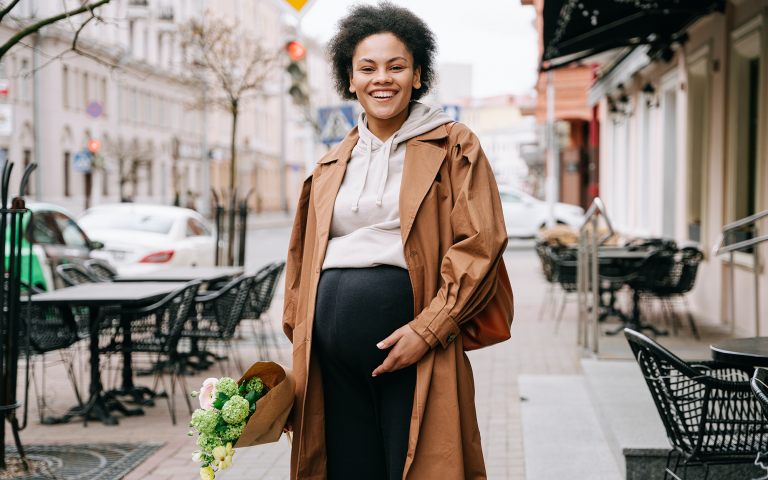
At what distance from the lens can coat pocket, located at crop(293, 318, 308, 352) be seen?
2486mm

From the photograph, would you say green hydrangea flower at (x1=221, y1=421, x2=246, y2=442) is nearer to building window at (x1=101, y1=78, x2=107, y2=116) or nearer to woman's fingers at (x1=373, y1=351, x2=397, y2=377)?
woman's fingers at (x1=373, y1=351, x2=397, y2=377)

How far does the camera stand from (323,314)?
244 cm

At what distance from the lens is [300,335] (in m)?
2.50

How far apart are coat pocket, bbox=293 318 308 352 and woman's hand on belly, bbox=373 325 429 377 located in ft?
0.92

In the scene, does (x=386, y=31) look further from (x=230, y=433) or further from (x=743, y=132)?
(x=743, y=132)

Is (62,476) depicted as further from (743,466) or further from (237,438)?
(743,466)

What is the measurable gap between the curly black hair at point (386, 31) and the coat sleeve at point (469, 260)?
0.40 m

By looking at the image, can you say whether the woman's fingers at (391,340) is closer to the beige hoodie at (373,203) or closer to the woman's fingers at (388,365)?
the woman's fingers at (388,365)

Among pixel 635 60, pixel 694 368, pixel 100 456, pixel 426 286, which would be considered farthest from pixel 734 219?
pixel 426 286

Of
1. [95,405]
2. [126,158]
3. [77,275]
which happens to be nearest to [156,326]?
[95,405]

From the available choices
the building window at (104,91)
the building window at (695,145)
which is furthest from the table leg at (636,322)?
the building window at (104,91)

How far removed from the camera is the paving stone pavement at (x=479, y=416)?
4656 mm

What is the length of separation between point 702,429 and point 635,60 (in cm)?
1090

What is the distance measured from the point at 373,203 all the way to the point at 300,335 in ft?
1.52
